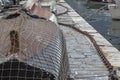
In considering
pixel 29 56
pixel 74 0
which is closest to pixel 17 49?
pixel 29 56

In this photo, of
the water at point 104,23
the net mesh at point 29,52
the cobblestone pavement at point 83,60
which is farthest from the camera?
the water at point 104,23

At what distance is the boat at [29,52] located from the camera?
6.94 metres

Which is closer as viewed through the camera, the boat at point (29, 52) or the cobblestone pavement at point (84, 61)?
the boat at point (29, 52)

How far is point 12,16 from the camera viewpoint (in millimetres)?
10000

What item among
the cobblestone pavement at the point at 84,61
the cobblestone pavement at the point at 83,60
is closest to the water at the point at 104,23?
the cobblestone pavement at the point at 83,60

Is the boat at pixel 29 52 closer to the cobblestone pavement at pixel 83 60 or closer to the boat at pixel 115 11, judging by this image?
the cobblestone pavement at pixel 83 60

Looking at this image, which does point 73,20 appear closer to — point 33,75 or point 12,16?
point 12,16

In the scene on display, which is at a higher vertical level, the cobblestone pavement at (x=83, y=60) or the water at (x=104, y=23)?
the cobblestone pavement at (x=83, y=60)

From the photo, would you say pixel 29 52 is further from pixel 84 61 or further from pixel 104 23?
pixel 104 23

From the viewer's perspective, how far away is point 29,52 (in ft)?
24.3

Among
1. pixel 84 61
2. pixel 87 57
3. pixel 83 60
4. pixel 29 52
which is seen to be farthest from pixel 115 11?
pixel 29 52

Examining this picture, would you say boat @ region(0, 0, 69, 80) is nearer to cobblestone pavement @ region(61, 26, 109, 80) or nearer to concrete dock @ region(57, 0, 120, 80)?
concrete dock @ region(57, 0, 120, 80)

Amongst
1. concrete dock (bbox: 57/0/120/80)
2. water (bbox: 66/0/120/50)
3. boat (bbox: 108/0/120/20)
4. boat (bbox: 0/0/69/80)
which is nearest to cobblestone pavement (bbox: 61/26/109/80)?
concrete dock (bbox: 57/0/120/80)

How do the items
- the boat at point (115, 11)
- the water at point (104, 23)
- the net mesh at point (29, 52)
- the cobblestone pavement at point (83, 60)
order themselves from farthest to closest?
1. the boat at point (115, 11)
2. the water at point (104, 23)
3. the cobblestone pavement at point (83, 60)
4. the net mesh at point (29, 52)
